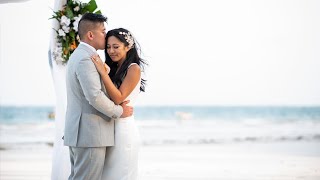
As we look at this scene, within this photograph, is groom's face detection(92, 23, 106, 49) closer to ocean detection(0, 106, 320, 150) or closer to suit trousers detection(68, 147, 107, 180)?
suit trousers detection(68, 147, 107, 180)

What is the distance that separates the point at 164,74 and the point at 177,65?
1.74 feet

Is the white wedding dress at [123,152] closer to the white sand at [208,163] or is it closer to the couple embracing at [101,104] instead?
the couple embracing at [101,104]

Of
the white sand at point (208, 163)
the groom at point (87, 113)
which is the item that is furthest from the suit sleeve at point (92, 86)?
the white sand at point (208, 163)

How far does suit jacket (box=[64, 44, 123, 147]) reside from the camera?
315 centimetres

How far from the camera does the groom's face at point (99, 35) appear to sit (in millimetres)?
3301

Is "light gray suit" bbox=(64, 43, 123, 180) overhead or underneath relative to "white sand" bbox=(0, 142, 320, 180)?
overhead

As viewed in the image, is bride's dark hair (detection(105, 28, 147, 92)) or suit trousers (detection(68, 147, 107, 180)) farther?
bride's dark hair (detection(105, 28, 147, 92))

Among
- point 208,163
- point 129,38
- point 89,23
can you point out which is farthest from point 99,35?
point 208,163

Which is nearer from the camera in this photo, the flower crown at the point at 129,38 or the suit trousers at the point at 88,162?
the suit trousers at the point at 88,162

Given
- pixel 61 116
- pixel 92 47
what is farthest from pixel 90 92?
pixel 61 116

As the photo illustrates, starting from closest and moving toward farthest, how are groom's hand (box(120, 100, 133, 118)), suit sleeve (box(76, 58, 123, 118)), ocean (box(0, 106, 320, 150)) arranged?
suit sleeve (box(76, 58, 123, 118))
groom's hand (box(120, 100, 133, 118))
ocean (box(0, 106, 320, 150))

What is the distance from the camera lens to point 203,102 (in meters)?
19.5

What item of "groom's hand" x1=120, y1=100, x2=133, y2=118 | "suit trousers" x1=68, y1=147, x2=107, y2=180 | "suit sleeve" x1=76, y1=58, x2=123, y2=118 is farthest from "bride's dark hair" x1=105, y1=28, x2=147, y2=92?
"suit trousers" x1=68, y1=147, x2=107, y2=180

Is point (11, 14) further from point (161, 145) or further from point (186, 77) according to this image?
point (161, 145)
